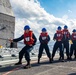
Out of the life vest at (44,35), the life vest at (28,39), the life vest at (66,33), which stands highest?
the life vest at (66,33)

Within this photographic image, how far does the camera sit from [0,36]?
3584 centimetres

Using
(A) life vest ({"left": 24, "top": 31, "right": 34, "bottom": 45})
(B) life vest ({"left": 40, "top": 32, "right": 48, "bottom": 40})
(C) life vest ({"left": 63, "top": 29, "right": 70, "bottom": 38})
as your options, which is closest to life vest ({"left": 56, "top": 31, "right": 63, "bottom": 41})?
(C) life vest ({"left": 63, "top": 29, "right": 70, "bottom": 38})

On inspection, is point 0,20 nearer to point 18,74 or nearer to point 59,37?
point 59,37

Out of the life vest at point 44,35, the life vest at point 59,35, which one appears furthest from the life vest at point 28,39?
the life vest at point 59,35

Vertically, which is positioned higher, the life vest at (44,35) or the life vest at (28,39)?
the life vest at (44,35)

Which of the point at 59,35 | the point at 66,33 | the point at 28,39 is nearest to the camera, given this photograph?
the point at 28,39

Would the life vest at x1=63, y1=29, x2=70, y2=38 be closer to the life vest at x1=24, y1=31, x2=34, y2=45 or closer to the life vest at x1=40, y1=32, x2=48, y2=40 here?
the life vest at x1=40, y1=32, x2=48, y2=40

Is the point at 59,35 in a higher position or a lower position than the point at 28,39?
higher

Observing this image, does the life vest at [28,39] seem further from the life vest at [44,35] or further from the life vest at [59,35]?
the life vest at [59,35]

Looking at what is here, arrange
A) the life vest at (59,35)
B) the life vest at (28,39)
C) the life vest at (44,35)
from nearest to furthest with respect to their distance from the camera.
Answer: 1. the life vest at (28,39)
2. the life vest at (44,35)
3. the life vest at (59,35)

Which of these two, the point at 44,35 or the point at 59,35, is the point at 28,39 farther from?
the point at 59,35

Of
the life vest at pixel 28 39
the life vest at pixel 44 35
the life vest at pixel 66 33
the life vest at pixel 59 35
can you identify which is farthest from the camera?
the life vest at pixel 66 33

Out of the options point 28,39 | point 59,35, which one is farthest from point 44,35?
point 28,39

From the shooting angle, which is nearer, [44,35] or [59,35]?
[44,35]
